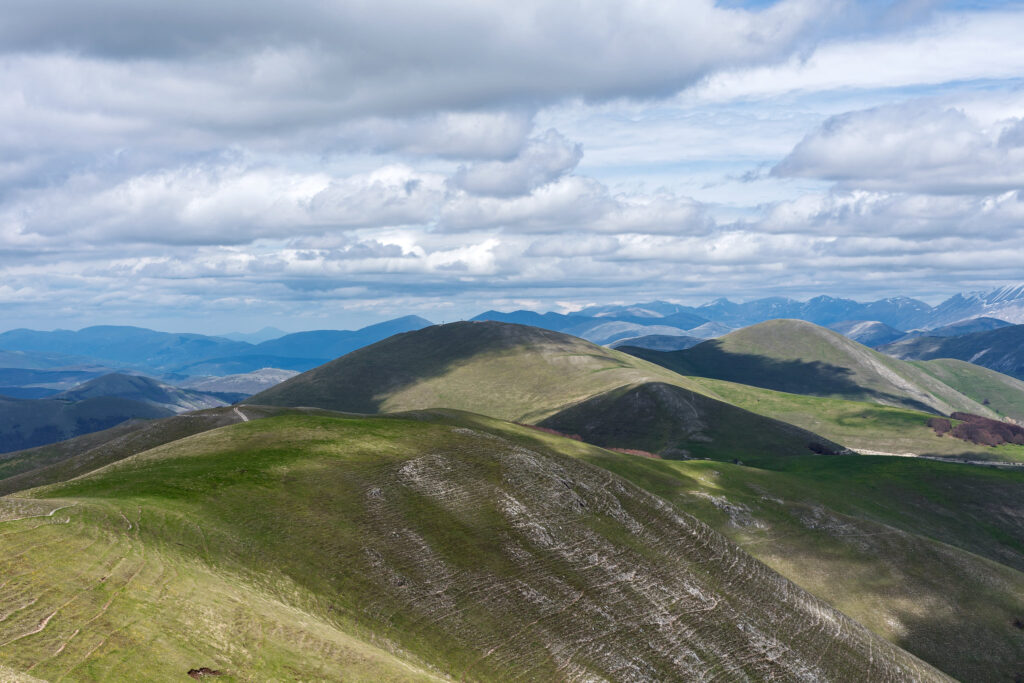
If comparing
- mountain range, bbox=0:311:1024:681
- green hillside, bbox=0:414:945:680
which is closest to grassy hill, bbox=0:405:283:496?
mountain range, bbox=0:311:1024:681

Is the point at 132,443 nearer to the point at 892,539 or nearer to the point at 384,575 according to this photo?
the point at 384,575

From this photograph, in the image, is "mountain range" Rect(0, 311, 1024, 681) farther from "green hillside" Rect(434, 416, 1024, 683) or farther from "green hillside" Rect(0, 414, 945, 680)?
"green hillside" Rect(434, 416, 1024, 683)

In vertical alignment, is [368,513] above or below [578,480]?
above

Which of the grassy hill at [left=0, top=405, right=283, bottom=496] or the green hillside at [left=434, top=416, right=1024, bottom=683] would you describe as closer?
the green hillside at [left=434, top=416, right=1024, bottom=683]

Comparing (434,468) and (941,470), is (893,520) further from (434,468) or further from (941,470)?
(434,468)

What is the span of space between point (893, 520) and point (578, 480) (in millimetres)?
105034

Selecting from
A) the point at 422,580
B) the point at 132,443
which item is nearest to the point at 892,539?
the point at 422,580

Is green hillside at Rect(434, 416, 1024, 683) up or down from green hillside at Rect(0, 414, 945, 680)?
down

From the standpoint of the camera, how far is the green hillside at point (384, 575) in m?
37.8

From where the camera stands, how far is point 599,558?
72.5 meters

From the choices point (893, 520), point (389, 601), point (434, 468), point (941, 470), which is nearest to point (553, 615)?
point (389, 601)

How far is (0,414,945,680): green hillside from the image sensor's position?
3781cm

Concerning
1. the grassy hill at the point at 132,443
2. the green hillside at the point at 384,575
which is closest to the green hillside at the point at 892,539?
the green hillside at the point at 384,575

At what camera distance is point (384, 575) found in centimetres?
5784
